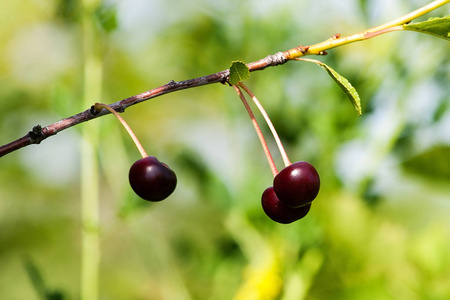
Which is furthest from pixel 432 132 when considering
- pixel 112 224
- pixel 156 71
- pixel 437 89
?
pixel 112 224

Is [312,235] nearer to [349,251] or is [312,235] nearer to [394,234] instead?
[349,251]

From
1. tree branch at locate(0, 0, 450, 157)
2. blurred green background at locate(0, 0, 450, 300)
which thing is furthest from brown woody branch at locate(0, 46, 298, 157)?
blurred green background at locate(0, 0, 450, 300)

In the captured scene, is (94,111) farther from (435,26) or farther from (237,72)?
(435,26)

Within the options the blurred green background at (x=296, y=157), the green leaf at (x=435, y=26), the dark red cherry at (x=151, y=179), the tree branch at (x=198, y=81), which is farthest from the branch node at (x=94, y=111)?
the blurred green background at (x=296, y=157)

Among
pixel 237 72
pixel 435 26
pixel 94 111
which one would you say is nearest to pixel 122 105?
pixel 94 111

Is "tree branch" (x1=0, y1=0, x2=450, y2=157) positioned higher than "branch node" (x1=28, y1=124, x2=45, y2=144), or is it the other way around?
"branch node" (x1=28, y1=124, x2=45, y2=144)

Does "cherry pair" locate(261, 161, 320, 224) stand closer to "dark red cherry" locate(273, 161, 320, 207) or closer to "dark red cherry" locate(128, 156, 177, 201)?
"dark red cherry" locate(273, 161, 320, 207)
